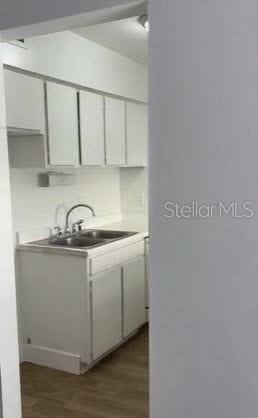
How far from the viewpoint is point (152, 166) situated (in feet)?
4.52

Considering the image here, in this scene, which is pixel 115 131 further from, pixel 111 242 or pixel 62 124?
pixel 111 242

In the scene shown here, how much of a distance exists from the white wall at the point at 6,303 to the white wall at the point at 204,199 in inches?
36.1

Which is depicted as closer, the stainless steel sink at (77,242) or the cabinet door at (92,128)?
the cabinet door at (92,128)

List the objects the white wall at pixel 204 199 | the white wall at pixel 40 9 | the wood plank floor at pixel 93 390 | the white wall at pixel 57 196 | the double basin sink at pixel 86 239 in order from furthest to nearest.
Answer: the double basin sink at pixel 86 239
the white wall at pixel 57 196
the wood plank floor at pixel 93 390
the white wall at pixel 40 9
the white wall at pixel 204 199

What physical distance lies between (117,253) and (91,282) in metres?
0.39

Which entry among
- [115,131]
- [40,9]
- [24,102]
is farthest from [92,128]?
[40,9]

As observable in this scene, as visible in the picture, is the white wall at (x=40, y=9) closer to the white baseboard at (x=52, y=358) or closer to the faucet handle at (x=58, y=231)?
the faucet handle at (x=58, y=231)

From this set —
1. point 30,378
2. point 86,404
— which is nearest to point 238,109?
point 86,404

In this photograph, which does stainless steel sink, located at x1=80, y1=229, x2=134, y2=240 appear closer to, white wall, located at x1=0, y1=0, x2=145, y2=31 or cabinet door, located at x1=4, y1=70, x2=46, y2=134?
cabinet door, located at x1=4, y1=70, x2=46, y2=134

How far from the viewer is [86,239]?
3.42 meters

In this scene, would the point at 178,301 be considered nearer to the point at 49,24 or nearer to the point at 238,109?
the point at 238,109

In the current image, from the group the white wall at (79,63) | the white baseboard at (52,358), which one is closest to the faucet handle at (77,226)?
the white baseboard at (52,358)

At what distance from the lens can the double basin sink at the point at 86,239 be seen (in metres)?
3.13

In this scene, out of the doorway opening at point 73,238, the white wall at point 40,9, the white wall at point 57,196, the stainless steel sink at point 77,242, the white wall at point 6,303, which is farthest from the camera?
the stainless steel sink at point 77,242
